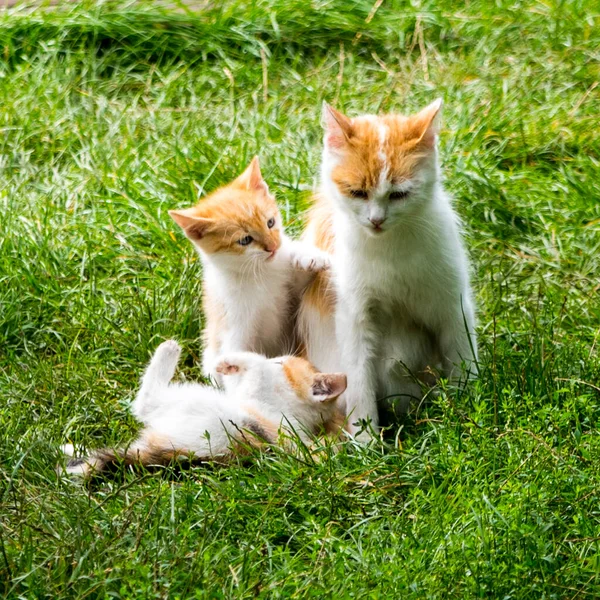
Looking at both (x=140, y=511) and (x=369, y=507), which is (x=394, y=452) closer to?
(x=369, y=507)

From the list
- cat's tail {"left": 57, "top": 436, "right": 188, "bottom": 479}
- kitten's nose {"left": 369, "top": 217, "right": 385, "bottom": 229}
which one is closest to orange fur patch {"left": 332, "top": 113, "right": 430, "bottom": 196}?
kitten's nose {"left": 369, "top": 217, "right": 385, "bottom": 229}

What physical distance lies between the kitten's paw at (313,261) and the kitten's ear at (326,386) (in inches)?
23.6

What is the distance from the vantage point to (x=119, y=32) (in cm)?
750

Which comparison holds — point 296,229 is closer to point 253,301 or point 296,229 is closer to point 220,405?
point 253,301

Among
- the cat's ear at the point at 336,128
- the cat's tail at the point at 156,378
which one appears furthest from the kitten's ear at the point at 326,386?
the cat's ear at the point at 336,128

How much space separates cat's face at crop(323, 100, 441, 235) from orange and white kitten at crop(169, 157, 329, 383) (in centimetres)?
49

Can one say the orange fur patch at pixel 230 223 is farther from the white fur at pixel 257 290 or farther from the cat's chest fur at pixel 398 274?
the cat's chest fur at pixel 398 274

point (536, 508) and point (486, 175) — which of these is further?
point (486, 175)

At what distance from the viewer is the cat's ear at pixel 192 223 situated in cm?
468

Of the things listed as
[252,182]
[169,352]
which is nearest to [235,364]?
[169,352]

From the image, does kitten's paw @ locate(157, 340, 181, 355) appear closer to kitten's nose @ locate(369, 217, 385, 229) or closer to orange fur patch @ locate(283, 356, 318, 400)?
orange fur patch @ locate(283, 356, 318, 400)

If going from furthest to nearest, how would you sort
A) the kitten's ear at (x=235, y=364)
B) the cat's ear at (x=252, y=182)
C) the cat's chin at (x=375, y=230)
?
the cat's ear at (x=252, y=182) → the kitten's ear at (x=235, y=364) → the cat's chin at (x=375, y=230)

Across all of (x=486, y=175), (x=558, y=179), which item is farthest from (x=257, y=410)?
(x=558, y=179)

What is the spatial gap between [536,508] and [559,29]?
490cm
